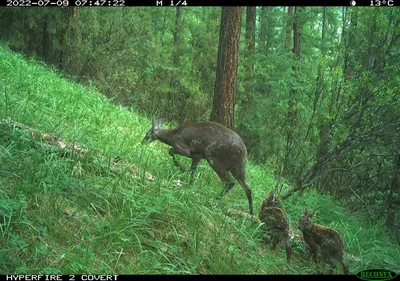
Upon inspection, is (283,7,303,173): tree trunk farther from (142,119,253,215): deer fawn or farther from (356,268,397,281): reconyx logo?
(356,268,397,281): reconyx logo

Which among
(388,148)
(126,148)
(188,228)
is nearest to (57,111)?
→ (126,148)

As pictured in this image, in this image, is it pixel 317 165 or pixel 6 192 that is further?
pixel 317 165

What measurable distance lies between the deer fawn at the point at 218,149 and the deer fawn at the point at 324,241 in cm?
127

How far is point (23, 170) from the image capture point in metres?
4.72

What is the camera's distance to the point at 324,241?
14.1 feet

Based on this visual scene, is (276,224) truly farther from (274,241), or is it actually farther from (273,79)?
(273,79)

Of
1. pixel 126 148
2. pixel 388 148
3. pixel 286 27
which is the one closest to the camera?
pixel 126 148

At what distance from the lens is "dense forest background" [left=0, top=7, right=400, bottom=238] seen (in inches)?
299

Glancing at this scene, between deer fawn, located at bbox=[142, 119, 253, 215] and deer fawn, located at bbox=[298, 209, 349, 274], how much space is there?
4.17 feet

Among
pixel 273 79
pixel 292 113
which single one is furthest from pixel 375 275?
pixel 273 79

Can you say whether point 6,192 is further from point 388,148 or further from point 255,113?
point 255,113

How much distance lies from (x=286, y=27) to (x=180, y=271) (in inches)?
680

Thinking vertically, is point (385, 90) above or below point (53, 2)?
below

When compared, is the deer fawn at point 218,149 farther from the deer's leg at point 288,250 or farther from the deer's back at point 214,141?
the deer's leg at point 288,250
